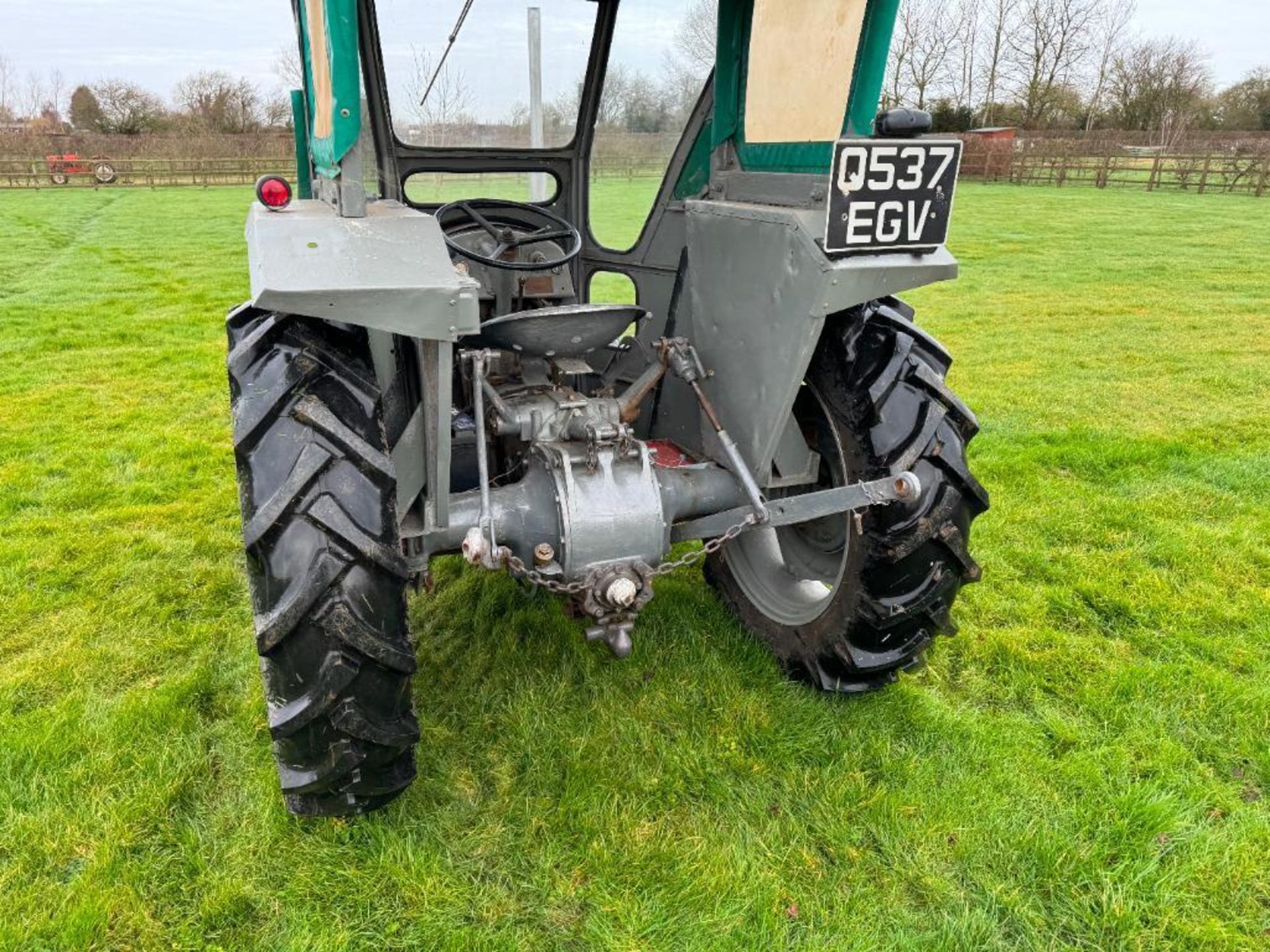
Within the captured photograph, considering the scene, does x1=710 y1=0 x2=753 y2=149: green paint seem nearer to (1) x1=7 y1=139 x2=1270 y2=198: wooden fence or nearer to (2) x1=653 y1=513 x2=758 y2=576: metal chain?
(2) x1=653 y1=513 x2=758 y2=576: metal chain

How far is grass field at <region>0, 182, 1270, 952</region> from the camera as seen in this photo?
2.08m

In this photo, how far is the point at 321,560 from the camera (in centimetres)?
185

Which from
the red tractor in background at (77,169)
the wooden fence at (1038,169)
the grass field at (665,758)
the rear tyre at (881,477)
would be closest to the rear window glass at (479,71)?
the grass field at (665,758)

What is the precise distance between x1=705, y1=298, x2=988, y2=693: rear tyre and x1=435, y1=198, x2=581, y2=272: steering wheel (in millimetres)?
1050

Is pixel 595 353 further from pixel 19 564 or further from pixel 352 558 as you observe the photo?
pixel 19 564

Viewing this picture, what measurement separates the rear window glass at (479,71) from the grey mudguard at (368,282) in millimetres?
1318

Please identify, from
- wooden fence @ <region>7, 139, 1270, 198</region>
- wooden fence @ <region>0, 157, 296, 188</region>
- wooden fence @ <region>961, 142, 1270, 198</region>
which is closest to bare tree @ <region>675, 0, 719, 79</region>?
wooden fence @ <region>961, 142, 1270, 198</region>

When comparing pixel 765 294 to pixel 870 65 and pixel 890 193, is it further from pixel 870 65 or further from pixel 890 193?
pixel 870 65

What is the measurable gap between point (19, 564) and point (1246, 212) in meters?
22.2

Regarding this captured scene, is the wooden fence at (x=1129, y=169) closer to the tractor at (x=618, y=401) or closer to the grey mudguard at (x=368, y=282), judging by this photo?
the tractor at (x=618, y=401)

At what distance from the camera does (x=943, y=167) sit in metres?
1.93

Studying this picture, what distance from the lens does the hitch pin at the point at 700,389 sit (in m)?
2.42

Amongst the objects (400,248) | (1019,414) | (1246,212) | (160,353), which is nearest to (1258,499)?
(1019,414)

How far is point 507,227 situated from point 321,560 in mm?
1787
